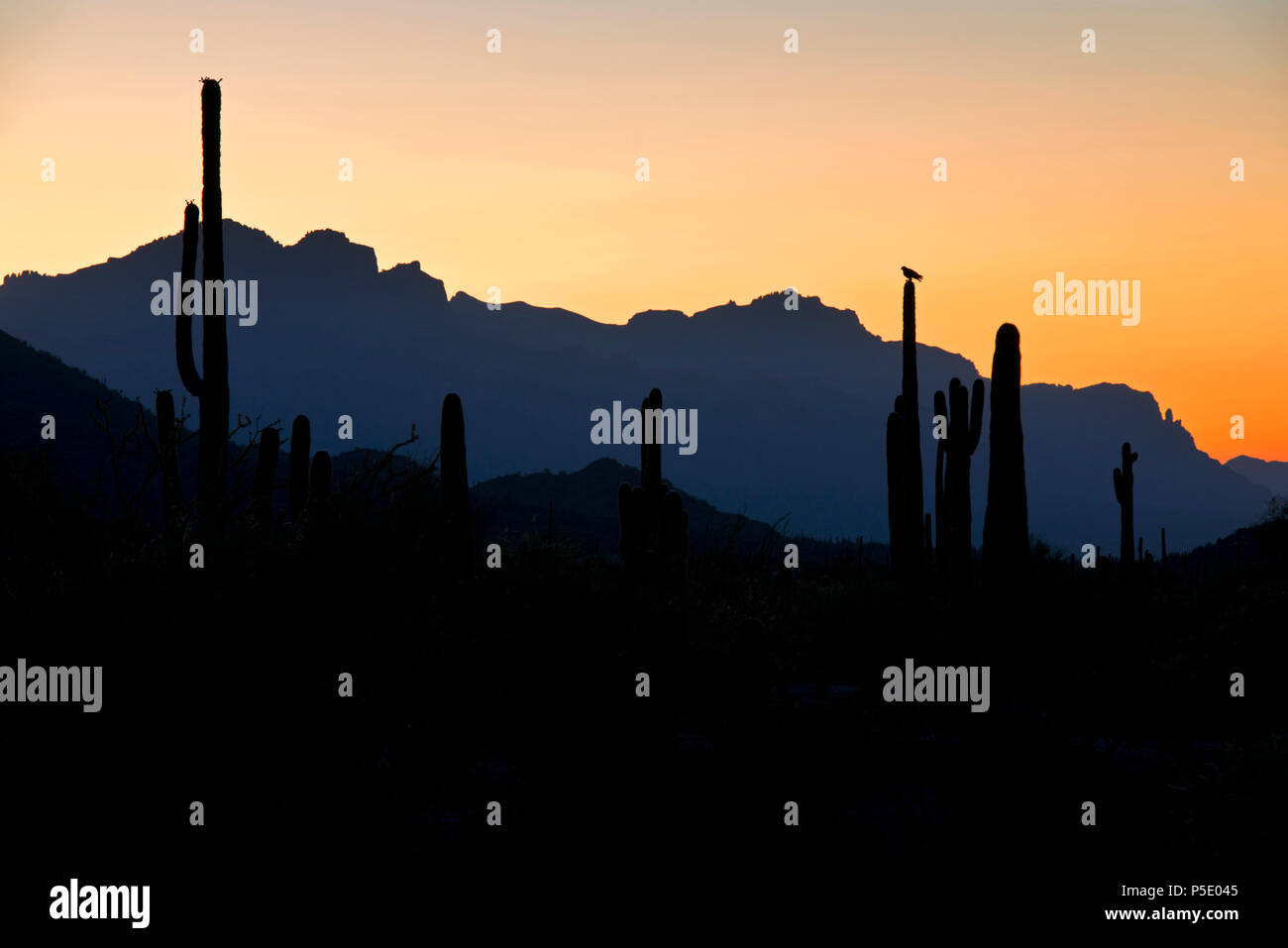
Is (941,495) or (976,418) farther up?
(976,418)

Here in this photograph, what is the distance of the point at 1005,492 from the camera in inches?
463

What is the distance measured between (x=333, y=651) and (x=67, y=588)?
183 centimetres

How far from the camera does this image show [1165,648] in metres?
17.8

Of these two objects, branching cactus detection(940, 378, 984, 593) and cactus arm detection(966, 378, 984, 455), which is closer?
branching cactus detection(940, 378, 984, 593)

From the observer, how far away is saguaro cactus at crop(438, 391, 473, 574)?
38.9 ft

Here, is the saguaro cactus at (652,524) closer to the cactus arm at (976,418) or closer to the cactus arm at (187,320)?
the cactus arm at (976,418)

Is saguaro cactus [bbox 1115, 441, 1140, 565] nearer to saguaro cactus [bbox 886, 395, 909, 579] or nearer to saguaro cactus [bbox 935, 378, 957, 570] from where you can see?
saguaro cactus [bbox 935, 378, 957, 570]

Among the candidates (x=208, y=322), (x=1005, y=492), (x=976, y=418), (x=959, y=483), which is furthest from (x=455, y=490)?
(x=976, y=418)

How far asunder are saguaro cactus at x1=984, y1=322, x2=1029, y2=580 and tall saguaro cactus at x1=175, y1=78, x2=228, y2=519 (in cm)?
840

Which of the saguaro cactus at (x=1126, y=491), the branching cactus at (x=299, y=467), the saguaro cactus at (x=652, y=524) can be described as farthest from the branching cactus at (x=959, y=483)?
the saguaro cactus at (x=1126, y=491)

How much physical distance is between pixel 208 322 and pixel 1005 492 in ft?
30.8

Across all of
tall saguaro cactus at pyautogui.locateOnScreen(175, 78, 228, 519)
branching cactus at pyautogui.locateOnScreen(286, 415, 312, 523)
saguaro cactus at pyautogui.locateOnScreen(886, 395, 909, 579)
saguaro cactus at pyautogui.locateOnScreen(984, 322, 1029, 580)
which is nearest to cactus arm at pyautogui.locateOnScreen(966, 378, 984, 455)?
saguaro cactus at pyautogui.locateOnScreen(886, 395, 909, 579)

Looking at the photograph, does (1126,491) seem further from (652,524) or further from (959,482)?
(652,524)

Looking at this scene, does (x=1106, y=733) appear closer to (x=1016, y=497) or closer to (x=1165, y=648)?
(x=1016, y=497)
